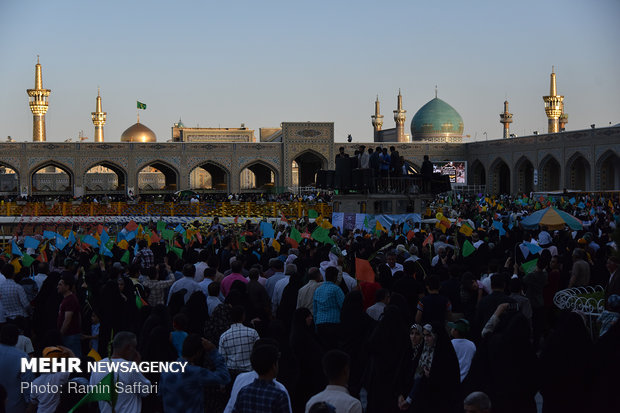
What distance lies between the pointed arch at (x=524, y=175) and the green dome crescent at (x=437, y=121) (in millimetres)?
7523

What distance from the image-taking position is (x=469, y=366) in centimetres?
443

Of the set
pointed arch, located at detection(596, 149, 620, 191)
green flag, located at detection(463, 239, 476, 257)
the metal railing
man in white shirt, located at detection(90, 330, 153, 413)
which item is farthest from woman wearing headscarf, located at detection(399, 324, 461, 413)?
pointed arch, located at detection(596, 149, 620, 191)

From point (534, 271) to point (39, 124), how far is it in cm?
4031

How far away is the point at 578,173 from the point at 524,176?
117 inches

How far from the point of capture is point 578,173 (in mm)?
36719

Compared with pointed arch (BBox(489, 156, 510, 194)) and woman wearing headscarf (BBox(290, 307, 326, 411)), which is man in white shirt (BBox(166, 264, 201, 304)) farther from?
pointed arch (BBox(489, 156, 510, 194))

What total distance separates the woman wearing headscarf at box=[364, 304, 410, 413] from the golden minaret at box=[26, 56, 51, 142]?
4100 cm

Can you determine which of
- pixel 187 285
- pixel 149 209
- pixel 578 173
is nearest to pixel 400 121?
pixel 578 173

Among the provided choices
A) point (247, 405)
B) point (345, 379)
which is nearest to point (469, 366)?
point (345, 379)

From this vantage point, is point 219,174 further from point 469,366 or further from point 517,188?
point 469,366

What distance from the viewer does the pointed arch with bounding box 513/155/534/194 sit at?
37688 millimetres

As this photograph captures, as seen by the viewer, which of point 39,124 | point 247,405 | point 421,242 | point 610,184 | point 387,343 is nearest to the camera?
point 247,405

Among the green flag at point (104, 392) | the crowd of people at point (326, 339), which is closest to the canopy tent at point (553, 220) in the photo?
the crowd of people at point (326, 339)

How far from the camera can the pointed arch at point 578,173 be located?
3459cm
